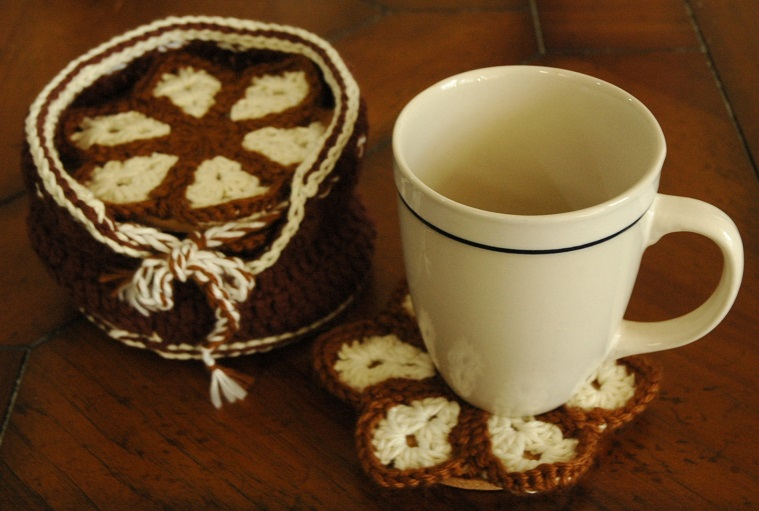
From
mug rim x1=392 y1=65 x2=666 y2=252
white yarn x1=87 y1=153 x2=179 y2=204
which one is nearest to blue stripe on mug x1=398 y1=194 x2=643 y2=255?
mug rim x1=392 y1=65 x2=666 y2=252

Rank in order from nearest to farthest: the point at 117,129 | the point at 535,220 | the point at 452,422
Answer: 1. the point at 535,220
2. the point at 452,422
3. the point at 117,129

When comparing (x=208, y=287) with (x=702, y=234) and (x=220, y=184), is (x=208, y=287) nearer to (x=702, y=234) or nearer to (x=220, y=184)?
(x=220, y=184)

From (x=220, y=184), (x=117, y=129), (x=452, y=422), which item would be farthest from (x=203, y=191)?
(x=452, y=422)

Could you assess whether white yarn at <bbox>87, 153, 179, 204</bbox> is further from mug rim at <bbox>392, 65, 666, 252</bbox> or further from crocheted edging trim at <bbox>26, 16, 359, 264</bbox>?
mug rim at <bbox>392, 65, 666, 252</bbox>

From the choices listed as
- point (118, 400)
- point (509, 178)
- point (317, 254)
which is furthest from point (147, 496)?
point (509, 178)

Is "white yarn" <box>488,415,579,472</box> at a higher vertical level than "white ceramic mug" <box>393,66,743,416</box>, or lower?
lower

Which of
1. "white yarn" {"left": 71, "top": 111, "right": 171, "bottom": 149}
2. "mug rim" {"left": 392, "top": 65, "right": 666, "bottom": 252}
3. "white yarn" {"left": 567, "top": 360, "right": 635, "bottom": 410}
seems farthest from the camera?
"white yarn" {"left": 71, "top": 111, "right": 171, "bottom": 149}
